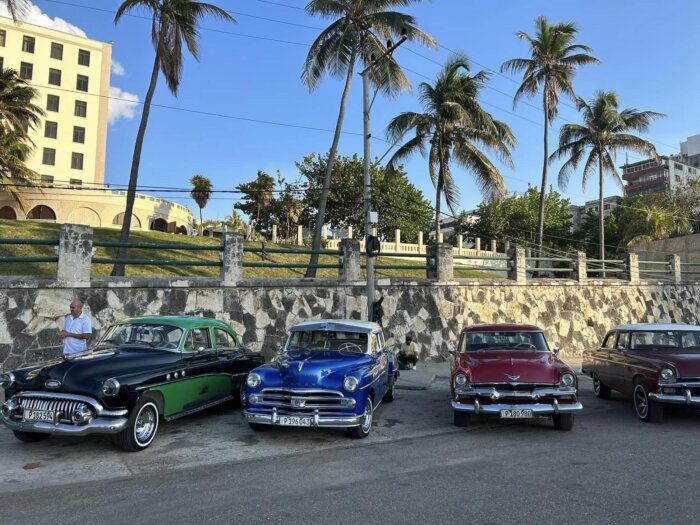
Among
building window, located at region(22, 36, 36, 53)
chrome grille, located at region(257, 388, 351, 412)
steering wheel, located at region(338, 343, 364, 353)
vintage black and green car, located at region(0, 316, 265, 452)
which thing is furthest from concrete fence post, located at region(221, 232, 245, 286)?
building window, located at region(22, 36, 36, 53)

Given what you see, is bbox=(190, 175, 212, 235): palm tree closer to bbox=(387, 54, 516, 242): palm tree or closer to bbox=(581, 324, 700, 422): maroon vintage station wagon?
bbox=(387, 54, 516, 242): palm tree

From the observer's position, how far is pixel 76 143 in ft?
163

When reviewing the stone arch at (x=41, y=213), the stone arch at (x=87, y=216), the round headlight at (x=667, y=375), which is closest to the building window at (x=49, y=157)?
the stone arch at (x=41, y=213)

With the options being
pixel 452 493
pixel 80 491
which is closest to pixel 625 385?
pixel 452 493

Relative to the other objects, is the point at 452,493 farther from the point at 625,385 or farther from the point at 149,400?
the point at 625,385

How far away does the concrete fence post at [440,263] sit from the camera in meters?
16.2

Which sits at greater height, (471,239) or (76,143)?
(76,143)

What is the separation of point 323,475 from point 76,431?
2.91 m

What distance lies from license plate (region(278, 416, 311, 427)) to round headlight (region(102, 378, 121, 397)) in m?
2.04

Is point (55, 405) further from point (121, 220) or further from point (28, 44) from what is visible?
point (28, 44)

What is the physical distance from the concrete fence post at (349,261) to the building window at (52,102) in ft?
155

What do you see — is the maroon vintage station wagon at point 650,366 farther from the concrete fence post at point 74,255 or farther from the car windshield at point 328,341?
the concrete fence post at point 74,255

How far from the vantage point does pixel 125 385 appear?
5898 millimetres

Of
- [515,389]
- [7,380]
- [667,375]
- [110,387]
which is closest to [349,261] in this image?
[515,389]
